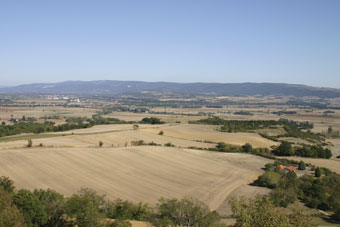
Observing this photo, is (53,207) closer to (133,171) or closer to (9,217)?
(9,217)

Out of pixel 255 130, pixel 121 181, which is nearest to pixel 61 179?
pixel 121 181

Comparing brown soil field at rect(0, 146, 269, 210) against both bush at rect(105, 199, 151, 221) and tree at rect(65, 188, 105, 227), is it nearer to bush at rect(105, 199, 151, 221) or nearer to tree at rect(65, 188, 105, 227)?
bush at rect(105, 199, 151, 221)

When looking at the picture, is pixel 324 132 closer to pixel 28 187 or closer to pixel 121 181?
pixel 121 181

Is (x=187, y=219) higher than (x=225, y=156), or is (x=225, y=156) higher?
(x=187, y=219)

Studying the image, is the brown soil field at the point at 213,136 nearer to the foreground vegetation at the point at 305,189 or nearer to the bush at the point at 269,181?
the foreground vegetation at the point at 305,189

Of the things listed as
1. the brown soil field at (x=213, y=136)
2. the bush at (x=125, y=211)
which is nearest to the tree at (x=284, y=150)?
the brown soil field at (x=213, y=136)
